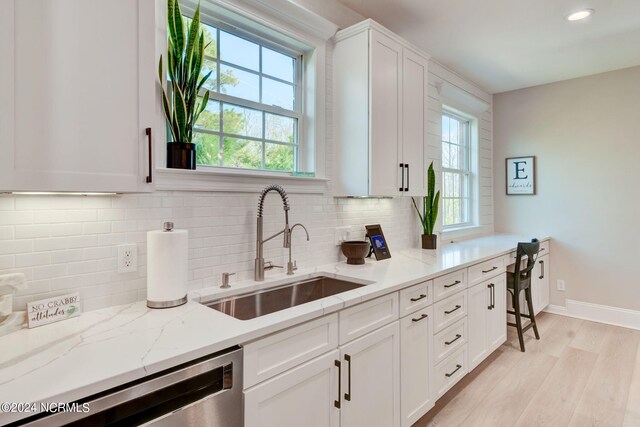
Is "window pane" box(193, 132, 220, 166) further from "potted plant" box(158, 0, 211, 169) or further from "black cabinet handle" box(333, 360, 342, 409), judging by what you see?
"black cabinet handle" box(333, 360, 342, 409)

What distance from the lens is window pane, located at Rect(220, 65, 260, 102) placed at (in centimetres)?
195

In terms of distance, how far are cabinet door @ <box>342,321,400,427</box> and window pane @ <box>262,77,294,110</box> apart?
57.8 inches

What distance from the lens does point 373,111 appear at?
2271mm

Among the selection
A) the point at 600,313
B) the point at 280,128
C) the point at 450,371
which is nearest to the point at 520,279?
the point at 450,371

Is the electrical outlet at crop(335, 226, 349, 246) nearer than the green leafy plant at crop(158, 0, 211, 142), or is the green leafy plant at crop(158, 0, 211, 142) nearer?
the green leafy plant at crop(158, 0, 211, 142)

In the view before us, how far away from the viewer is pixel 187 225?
5.45 ft

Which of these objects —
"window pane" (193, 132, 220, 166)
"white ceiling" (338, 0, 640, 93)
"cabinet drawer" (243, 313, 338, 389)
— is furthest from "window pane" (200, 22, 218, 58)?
"cabinet drawer" (243, 313, 338, 389)

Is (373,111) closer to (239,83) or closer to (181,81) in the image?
(239,83)

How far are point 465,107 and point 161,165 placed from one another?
3552mm

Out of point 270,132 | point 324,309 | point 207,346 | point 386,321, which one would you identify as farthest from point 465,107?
point 207,346

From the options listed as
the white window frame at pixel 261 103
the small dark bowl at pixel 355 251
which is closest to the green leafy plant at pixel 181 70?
the white window frame at pixel 261 103

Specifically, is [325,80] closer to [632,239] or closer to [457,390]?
[457,390]

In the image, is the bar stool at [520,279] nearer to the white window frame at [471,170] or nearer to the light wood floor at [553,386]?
the light wood floor at [553,386]

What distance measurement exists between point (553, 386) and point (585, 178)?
97.5 inches
